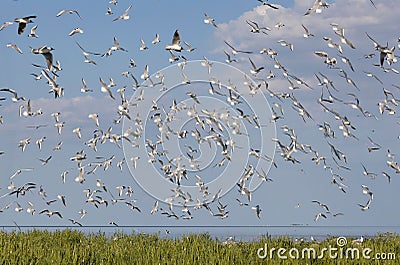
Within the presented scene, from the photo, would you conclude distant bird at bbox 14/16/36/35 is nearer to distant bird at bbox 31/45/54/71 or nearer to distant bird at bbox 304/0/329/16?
distant bird at bbox 31/45/54/71

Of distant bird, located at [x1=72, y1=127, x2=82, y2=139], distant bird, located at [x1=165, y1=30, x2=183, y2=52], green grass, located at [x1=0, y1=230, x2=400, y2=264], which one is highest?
distant bird, located at [x1=165, y1=30, x2=183, y2=52]

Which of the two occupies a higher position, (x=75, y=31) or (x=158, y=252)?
(x=75, y=31)

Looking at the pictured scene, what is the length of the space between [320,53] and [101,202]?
799 cm

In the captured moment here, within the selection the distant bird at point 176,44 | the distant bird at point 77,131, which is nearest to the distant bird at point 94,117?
the distant bird at point 77,131

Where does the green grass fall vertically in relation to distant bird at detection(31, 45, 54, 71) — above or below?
below

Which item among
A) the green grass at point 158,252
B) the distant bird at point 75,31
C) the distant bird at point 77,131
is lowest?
the green grass at point 158,252

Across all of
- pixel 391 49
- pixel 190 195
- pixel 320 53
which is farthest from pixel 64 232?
pixel 391 49

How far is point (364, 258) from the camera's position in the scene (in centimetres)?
1429

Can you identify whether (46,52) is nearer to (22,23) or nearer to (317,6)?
(22,23)

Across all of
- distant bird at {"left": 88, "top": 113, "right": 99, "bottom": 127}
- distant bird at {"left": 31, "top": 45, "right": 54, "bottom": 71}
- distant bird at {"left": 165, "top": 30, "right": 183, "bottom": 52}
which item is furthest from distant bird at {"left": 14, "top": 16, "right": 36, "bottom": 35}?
distant bird at {"left": 88, "top": 113, "right": 99, "bottom": 127}

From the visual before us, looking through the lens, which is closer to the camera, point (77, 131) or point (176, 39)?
point (176, 39)

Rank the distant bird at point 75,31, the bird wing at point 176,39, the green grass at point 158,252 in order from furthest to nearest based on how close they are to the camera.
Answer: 1. the distant bird at point 75,31
2. the bird wing at point 176,39
3. the green grass at point 158,252

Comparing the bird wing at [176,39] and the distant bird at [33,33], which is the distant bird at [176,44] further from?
the distant bird at [33,33]

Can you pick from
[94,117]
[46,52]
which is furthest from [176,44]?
[94,117]
